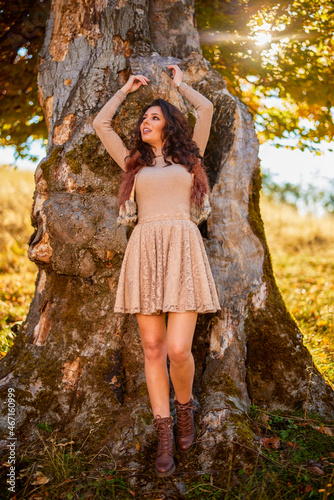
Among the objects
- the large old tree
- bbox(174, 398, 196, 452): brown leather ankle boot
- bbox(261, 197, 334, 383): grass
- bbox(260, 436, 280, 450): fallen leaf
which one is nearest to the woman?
bbox(174, 398, 196, 452): brown leather ankle boot

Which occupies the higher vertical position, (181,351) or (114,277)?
(114,277)

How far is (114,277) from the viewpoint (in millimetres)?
3480

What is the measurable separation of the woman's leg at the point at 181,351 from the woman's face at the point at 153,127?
54.3 inches

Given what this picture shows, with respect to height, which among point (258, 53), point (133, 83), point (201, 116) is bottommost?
point (201, 116)

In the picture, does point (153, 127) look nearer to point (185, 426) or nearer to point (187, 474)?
point (185, 426)

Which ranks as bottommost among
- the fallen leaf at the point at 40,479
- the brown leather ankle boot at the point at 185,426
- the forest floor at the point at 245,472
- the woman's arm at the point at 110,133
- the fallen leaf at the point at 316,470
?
the fallen leaf at the point at 40,479

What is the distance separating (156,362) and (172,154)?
5.21 feet

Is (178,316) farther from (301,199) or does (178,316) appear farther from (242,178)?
(301,199)

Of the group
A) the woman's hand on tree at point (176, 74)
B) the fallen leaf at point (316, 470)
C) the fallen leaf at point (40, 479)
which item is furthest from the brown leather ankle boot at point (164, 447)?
the woman's hand on tree at point (176, 74)

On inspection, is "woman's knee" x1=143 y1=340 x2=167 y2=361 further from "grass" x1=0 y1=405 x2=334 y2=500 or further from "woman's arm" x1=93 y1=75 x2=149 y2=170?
"woman's arm" x1=93 y1=75 x2=149 y2=170

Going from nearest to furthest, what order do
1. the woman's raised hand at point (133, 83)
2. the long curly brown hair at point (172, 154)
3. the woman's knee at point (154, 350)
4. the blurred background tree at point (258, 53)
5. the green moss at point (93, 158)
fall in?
the woman's knee at point (154, 350) → the long curly brown hair at point (172, 154) → the woman's raised hand at point (133, 83) → the green moss at point (93, 158) → the blurred background tree at point (258, 53)

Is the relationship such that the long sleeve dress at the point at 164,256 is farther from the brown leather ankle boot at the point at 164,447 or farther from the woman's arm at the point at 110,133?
the brown leather ankle boot at the point at 164,447

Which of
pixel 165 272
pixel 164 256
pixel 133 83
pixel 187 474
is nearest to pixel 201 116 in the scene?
pixel 133 83

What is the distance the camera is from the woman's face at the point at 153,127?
10.7 feet
